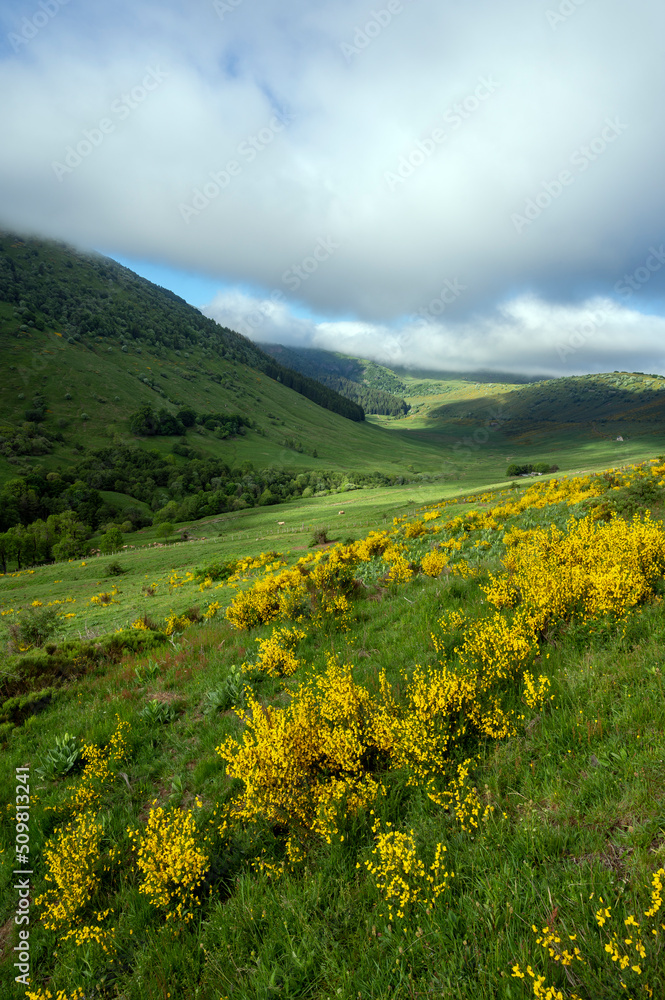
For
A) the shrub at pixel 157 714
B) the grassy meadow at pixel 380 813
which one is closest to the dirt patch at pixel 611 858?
the grassy meadow at pixel 380 813

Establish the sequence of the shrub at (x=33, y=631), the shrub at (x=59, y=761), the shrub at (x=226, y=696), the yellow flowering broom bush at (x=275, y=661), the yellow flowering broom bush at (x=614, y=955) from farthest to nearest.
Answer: the shrub at (x=33, y=631), the yellow flowering broom bush at (x=275, y=661), the shrub at (x=226, y=696), the shrub at (x=59, y=761), the yellow flowering broom bush at (x=614, y=955)

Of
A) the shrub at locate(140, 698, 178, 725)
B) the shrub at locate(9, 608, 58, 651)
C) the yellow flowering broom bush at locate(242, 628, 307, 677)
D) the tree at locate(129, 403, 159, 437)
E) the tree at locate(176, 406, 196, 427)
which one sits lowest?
the shrub at locate(9, 608, 58, 651)

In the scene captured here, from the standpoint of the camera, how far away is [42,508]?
85562 mm

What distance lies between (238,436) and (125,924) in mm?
170173

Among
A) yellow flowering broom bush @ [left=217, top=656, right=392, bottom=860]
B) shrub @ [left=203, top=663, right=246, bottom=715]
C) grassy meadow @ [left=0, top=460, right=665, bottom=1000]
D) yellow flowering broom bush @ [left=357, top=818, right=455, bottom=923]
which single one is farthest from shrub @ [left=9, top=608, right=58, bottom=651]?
yellow flowering broom bush @ [left=357, top=818, right=455, bottom=923]

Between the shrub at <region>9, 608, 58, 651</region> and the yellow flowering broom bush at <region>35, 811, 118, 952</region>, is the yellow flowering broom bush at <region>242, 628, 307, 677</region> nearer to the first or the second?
the yellow flowering broom bush at <region>35, 811, 118, 952</region>

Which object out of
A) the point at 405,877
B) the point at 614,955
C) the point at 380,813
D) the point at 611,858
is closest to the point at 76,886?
the point at 380,813

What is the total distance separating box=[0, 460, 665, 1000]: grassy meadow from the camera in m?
2.84

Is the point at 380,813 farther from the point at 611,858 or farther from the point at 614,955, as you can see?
the point at 614,955

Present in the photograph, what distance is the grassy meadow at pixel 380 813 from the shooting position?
284 cm

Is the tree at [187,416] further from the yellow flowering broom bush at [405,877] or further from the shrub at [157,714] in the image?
the yellow flowering broom bush at [405,877]

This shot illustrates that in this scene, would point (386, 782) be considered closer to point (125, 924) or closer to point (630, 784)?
point (630, 784)

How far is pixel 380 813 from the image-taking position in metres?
4.26

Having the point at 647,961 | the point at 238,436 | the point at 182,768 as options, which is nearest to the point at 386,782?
the point at 647,961
